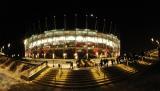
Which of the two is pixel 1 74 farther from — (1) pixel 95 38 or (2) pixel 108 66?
(1) pixel 95 38

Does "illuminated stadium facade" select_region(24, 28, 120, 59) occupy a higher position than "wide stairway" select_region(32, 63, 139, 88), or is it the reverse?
"illuminated stadium facade" select_region(24, 28, 120, 59)

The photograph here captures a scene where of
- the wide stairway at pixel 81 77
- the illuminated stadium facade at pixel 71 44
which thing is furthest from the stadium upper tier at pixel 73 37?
the wide stairway at pixel 81 77

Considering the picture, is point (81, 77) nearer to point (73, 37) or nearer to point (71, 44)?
point (71, 44)

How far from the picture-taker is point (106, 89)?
3144 centimetres

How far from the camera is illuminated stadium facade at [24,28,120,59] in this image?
213 ft

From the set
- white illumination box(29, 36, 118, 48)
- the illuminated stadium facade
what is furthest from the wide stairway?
white illumination box(29, 36, 118, 48)

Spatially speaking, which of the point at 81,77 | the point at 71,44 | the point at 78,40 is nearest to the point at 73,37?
the point at 78,40

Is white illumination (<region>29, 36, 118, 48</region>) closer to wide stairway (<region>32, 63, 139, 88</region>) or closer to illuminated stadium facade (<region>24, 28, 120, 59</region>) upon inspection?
illuminated stadium facade (<region>24, 28, 120, 59</region>)

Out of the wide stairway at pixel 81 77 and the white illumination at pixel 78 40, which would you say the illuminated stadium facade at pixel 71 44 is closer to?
the white illumination at pixel 78 40

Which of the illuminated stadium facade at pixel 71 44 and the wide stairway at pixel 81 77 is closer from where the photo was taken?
the wide stairway at pixel 81 77

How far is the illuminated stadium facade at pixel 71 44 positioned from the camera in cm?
6481

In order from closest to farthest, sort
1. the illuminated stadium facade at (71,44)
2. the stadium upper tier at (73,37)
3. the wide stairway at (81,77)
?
the wide stairway at (81,77), the illuminated stadium facade at (71,44), the stadium upper tier at (73,37)

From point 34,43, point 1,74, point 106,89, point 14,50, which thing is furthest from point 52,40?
point 106,89

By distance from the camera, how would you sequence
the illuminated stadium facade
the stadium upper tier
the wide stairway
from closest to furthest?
the wide stairway < the illuminated stadium facade < the stadium upper tier
